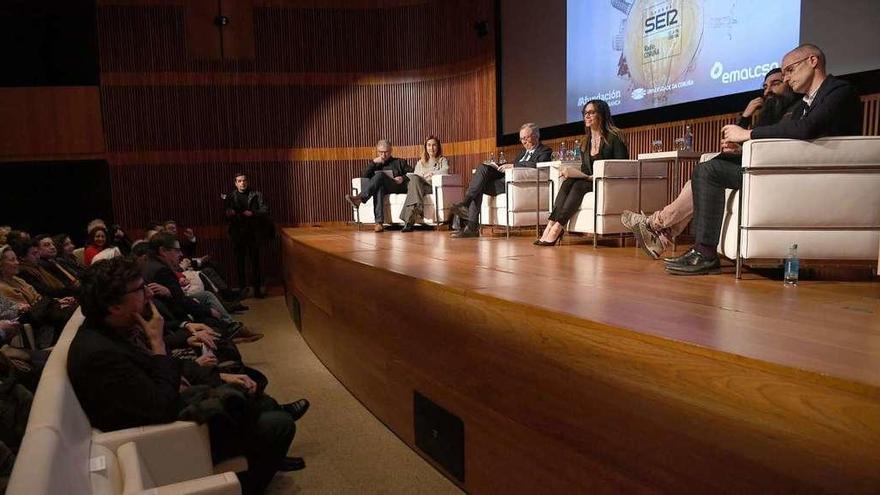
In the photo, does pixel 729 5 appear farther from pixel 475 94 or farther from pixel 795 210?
pixel 475 94

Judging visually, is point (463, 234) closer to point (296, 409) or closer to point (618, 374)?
point (296, 409)

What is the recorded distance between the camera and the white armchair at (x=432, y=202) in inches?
217

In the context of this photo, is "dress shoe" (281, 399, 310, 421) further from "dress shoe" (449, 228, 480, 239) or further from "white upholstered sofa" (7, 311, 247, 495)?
"dress shoe" (449, 228, 480, 239)

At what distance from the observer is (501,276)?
2.45 metres

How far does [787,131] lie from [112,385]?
2538mm

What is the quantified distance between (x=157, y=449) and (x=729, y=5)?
4321 mm

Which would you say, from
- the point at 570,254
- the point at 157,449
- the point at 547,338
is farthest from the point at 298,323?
the point at 547,338

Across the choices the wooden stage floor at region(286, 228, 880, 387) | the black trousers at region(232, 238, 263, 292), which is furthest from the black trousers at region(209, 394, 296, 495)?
the black trousers at region(232, 238, 263, 292)

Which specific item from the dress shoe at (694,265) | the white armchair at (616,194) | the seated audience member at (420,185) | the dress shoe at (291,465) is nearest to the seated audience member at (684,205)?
the dress shoe at (694,265)

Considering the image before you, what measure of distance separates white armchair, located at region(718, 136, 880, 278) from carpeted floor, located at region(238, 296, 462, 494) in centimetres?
164

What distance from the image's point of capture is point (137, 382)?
1667 mm

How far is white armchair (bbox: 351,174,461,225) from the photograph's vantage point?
5520 mm

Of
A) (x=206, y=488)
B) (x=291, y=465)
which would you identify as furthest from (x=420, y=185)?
(x=206, y=488)

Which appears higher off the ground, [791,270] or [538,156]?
[538,156]
